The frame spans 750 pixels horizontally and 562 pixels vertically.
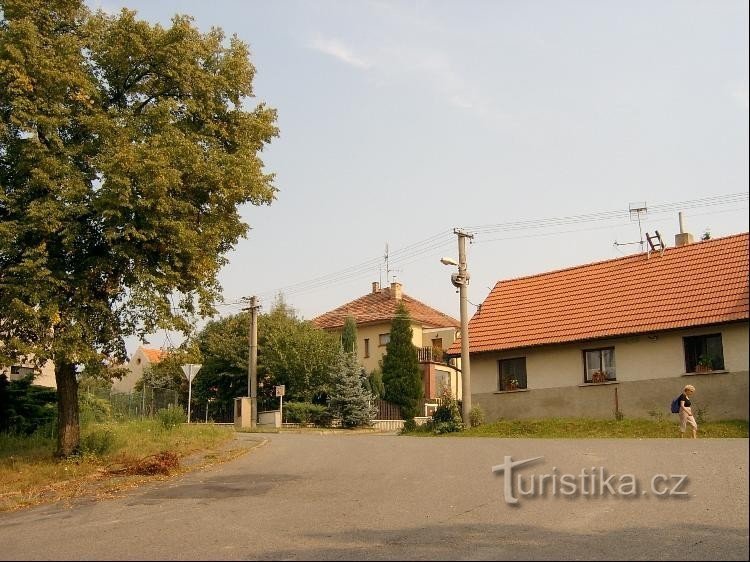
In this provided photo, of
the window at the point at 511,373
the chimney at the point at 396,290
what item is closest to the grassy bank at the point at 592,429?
the window at the point at 511,373

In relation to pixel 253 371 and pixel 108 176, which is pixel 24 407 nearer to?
pixel 108 176

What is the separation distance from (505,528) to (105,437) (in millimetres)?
12516

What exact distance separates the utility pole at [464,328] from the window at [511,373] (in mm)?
2727

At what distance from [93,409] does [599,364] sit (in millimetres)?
16757

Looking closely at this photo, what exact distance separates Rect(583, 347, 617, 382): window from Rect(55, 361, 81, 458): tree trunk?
16.9m

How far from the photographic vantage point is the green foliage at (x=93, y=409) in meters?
22.8

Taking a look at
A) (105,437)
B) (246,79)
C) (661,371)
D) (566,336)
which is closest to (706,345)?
(661,371)

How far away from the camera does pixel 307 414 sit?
Answer: 127 feet

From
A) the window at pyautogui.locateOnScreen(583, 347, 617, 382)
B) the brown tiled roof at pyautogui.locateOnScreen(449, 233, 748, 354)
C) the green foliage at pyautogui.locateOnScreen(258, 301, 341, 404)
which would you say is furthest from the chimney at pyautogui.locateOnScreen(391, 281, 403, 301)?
the window at pyautogui.locateOnScreen(583, 347, 617, 382)

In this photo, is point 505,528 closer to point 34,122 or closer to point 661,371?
point 34,122

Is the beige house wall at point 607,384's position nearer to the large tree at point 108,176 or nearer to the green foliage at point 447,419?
the green foliage at point 447,419

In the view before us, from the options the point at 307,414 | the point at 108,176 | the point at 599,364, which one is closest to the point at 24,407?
the point at 108,176

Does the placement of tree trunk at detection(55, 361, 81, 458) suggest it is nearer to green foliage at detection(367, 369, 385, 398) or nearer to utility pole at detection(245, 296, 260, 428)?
utility pole at detection(245, 296, 260, 428)

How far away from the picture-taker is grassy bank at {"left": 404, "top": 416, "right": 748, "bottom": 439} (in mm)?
20445
